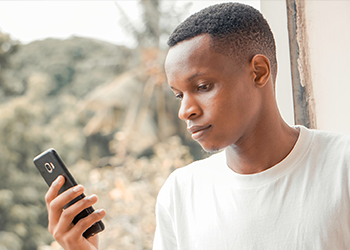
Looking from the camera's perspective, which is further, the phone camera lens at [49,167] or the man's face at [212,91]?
the phone camera lens at [49,167]

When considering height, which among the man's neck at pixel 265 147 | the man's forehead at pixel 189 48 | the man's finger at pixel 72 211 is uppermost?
the man's forehead at pixel 189 48

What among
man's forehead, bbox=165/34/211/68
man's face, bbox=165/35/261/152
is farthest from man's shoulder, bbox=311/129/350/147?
man's forehead, bbox=165/34/211/68

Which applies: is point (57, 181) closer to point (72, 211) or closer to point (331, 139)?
point (72, 211)

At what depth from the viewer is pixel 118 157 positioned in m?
5.14

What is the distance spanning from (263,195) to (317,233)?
0.10 m

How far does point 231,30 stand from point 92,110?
5300 millimetres

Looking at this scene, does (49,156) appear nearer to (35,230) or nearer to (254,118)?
(254,118)

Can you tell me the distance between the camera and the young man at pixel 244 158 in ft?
1.76

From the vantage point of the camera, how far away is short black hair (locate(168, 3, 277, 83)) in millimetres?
556

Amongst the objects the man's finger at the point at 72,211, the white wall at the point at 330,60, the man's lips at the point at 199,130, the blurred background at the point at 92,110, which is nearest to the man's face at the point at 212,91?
the man's lips at the point at 199,130

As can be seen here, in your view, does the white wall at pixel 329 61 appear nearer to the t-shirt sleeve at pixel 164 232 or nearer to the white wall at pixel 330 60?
the white wall at pixel 330 60

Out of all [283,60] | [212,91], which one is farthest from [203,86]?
[283,60]

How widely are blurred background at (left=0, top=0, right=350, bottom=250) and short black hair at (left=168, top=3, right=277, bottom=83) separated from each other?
1.97 meters

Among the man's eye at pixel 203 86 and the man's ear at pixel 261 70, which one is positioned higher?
the man's eye at pixel 203 86
